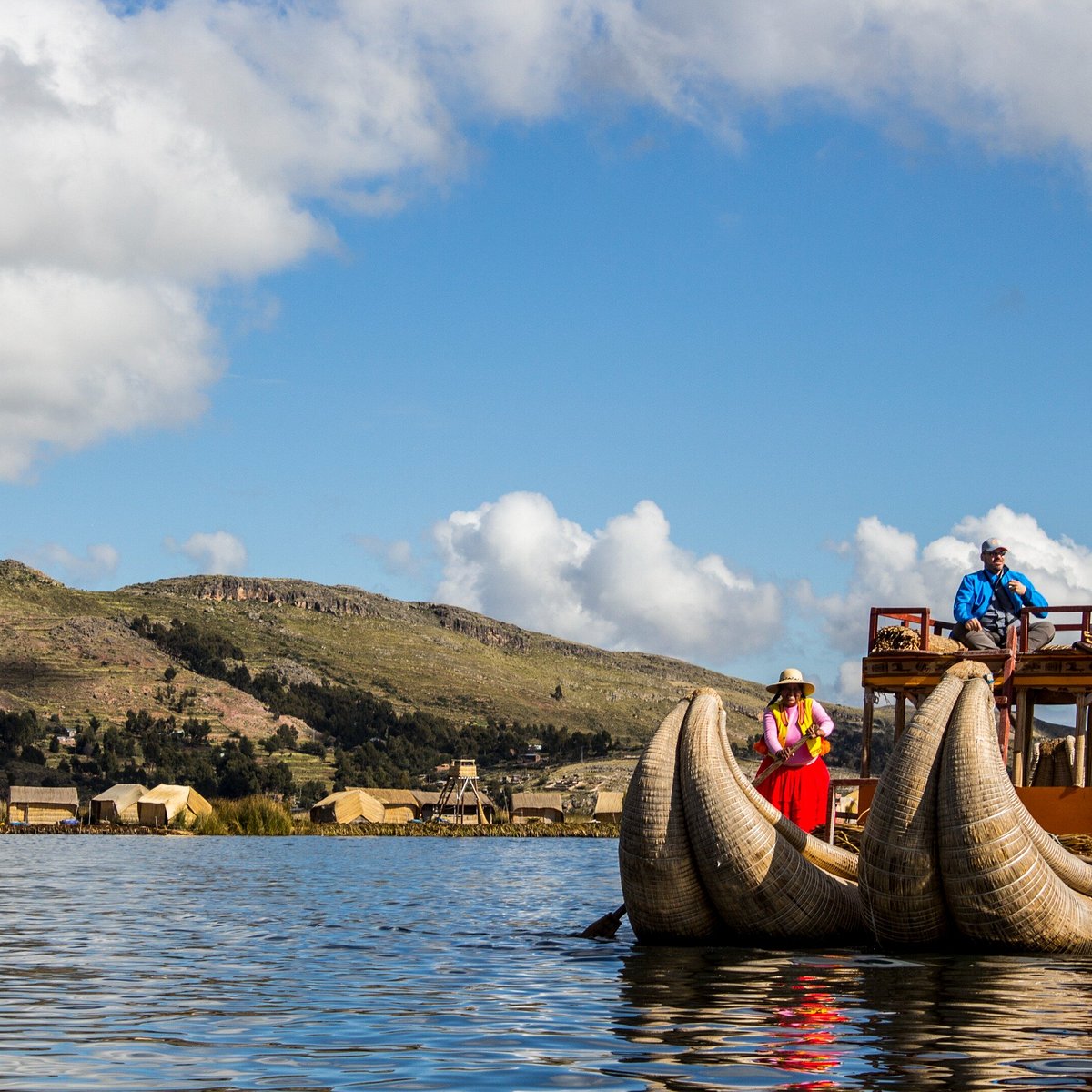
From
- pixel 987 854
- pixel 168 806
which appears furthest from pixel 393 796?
pixel 987 854

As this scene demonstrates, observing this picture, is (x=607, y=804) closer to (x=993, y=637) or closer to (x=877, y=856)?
(x=993, y=637)

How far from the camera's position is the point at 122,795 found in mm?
71625

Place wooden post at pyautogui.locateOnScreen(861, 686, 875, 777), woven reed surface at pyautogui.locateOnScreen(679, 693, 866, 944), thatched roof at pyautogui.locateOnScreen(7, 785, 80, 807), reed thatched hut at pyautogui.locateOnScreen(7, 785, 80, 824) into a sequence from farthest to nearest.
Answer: reed thatched hut at pyautogui.locateOnScreen(7, 785, 80, 824)
thatched roof at pyautogui.locateOnScreen(7, 785, 80, 807)
wooden post at pyautogui.locateOnScreen(861, 686, 875, 777)
woven reed surface at pyautogui.locateOnScreen(679, 693, 866, 944)

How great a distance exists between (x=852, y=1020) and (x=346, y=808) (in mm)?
68502

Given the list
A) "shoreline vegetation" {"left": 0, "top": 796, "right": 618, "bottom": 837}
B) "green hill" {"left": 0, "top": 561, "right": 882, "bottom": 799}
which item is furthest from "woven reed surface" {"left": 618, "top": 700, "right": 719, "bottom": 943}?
"green hill" {"left": 0, "top": 561, "right": 882, "bottom": 799}

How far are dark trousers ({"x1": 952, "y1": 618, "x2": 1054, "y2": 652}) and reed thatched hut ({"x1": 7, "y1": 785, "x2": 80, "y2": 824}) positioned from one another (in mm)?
56490

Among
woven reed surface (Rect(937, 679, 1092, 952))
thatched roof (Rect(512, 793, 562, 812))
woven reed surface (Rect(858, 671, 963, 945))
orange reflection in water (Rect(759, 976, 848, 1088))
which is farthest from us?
thatched roof (Rect(512, 793, 562, 812))

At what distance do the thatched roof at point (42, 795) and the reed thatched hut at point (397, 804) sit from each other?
15265 mm

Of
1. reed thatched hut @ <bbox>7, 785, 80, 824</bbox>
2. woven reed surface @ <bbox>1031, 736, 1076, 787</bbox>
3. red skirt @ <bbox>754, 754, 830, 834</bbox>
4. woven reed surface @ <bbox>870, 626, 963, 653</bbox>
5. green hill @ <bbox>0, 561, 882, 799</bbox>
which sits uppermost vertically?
green hill @ <bbox>0, 561, 882, 799</bbox>

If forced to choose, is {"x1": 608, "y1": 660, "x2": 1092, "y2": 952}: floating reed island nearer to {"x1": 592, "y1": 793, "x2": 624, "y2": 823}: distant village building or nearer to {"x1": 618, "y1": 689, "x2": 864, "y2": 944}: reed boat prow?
{"x1": 618, "y1": 689, "x2": 864, "y2": 944}: reed boat prow

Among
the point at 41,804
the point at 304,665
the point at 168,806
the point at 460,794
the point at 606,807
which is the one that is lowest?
the point at 41,804

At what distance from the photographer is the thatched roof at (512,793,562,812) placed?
86.1 meters

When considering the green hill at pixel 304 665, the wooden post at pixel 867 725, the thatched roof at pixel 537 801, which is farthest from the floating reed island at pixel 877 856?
the green hill at pixel 304 665

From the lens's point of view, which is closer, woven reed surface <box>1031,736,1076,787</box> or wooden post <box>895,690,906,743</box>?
wooden post <box>895,690,906,743</box>
